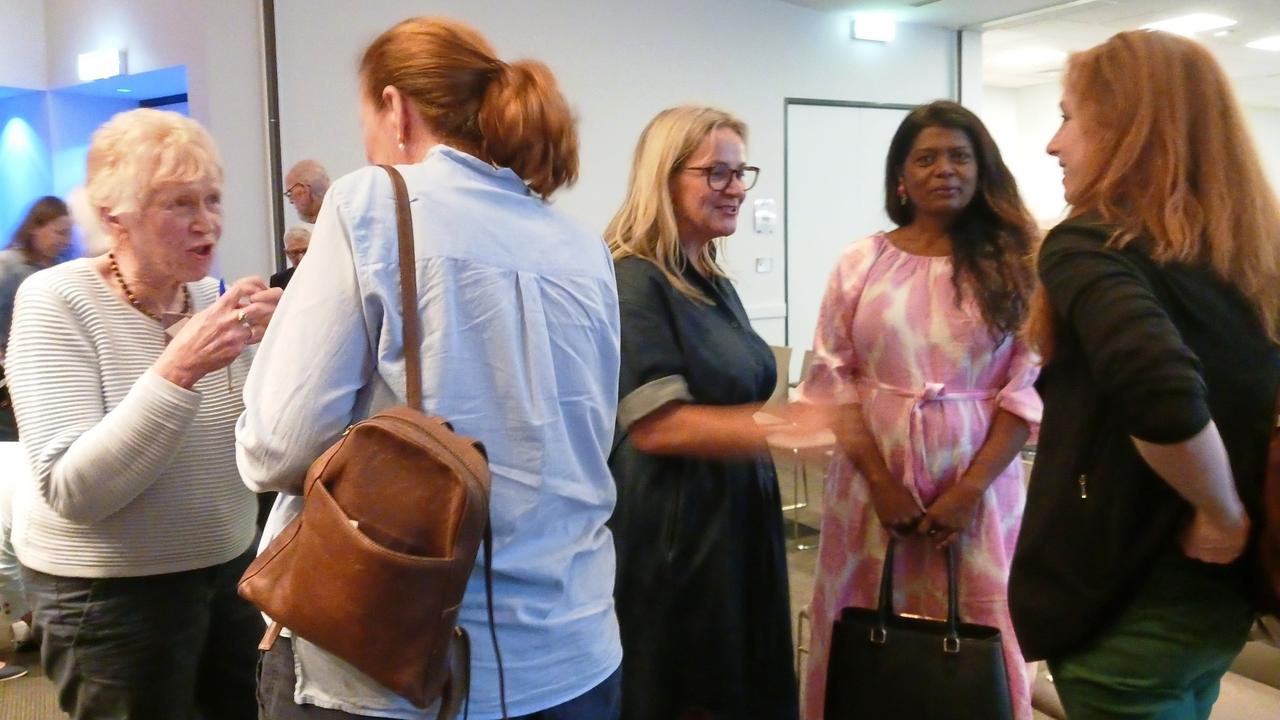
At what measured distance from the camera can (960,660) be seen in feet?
5.88

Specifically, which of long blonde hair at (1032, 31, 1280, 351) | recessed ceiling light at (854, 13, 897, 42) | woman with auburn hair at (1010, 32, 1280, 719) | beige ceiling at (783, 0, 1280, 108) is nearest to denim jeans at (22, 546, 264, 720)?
woman with auburn hair at (1010, 32, 1280, 719)

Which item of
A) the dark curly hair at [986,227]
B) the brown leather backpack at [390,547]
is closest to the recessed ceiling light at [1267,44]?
the dark curly hair at [986,227]

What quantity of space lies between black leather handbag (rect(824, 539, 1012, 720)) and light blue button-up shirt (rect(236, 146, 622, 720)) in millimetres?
820

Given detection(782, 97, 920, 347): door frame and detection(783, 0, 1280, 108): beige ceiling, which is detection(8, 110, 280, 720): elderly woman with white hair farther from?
detection(783, 0, 1280, 108): beige ceiling

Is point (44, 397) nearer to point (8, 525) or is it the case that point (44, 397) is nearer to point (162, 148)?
point (162, 148)

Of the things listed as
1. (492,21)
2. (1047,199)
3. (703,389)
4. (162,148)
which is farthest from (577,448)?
(1047,199)

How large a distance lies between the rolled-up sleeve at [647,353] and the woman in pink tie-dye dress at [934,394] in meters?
0.43

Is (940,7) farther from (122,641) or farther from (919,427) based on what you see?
(122,641)

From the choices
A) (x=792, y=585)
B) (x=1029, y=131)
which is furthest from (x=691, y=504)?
(x=1029, y=131)

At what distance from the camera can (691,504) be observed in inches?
70.0

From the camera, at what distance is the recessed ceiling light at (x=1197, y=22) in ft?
23.9

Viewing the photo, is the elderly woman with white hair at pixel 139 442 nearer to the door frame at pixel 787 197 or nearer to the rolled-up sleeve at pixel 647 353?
the rolled-up sleeve at pixel 647 353

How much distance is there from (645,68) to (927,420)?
416 cm

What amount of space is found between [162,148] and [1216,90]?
157 centimetres
